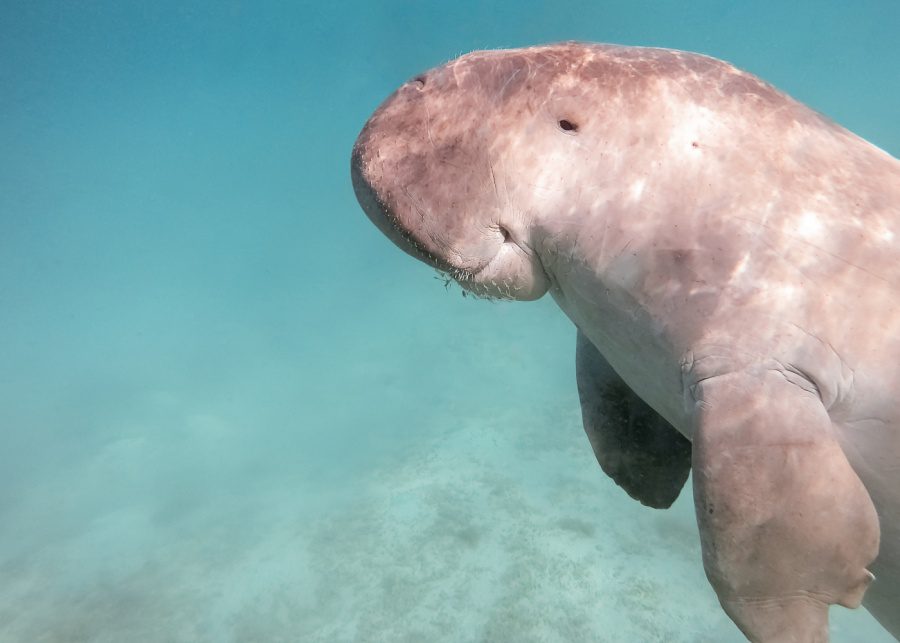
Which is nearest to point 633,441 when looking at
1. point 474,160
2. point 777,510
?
point 777,510

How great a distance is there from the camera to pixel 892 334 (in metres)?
1.58

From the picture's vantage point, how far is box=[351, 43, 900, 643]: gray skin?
1.46m

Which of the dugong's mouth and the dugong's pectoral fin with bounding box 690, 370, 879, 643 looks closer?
the dugong's pectoral fin with bounding box 690, 370, 879, 643

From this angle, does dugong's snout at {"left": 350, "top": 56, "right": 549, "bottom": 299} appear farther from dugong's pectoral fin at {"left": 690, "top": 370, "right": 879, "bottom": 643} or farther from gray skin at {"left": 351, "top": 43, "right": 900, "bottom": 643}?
dugong's pectoral fin at {"left": 690, "top": 370, "right": 879, "bottom": 643}

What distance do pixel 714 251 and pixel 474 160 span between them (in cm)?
73

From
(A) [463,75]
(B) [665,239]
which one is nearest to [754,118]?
(B) [665,239]

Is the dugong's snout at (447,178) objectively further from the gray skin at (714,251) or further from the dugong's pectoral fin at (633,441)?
the dugong's pectoral fin at (633,441)

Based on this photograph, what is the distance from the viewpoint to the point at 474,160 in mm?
1734

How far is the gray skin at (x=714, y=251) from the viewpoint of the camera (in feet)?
4.80

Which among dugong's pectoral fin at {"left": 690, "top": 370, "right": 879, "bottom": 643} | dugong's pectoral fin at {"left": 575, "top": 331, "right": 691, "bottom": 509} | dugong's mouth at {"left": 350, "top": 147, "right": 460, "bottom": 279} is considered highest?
dugong's mouth at {"left": 350, "top": 147, "right": 460, "bottom": 279}

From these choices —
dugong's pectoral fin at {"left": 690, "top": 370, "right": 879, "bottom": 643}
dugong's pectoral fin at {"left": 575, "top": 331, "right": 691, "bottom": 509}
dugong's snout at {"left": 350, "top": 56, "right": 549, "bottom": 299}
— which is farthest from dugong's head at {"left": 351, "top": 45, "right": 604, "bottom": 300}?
dugong's pectoral fin at {"left": 575, "top": 331, "right": 691, "bottom": 509}

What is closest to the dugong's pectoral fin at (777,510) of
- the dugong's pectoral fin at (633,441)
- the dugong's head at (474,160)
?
the dugong's head at (474,160)

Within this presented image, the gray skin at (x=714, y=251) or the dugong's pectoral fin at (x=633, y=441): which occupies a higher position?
the gray skin at (x=714, y=251)

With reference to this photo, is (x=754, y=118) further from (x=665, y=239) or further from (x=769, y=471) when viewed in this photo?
(x=769, y=471)
